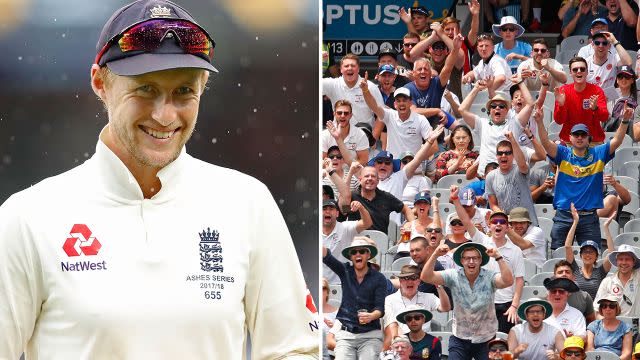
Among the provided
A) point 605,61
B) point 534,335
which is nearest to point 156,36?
point 534,335

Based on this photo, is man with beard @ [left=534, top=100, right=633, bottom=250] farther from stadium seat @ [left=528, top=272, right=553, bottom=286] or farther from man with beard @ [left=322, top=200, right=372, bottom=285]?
man with beard @ [left=322, top=200, right=372, bottom=285]

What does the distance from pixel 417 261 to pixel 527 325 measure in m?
0.97

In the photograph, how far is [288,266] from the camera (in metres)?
1.81

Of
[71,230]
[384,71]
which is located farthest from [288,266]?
[384,71]

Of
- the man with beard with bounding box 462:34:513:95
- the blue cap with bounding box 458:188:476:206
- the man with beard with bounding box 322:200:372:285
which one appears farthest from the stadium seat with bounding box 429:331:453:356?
the man with beard with bounding box 462:34:513:95

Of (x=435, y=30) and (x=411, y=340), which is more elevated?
(x=435, y=30)

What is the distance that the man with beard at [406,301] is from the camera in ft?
27.2

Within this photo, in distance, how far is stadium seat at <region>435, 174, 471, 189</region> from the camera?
9.88m

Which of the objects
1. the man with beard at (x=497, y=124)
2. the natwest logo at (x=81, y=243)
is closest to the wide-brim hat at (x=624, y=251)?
the man with beard at (x=497, y=124)

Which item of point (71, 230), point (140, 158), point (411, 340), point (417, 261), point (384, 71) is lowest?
point (411, 340)

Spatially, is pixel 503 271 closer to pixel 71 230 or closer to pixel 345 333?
pixel 345 333

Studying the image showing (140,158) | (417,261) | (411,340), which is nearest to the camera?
(140,158)

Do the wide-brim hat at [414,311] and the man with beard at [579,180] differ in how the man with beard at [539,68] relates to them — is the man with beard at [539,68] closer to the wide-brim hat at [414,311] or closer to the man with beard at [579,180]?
the man with beard at [579,180]

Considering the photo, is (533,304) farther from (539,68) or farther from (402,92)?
(539,68)
